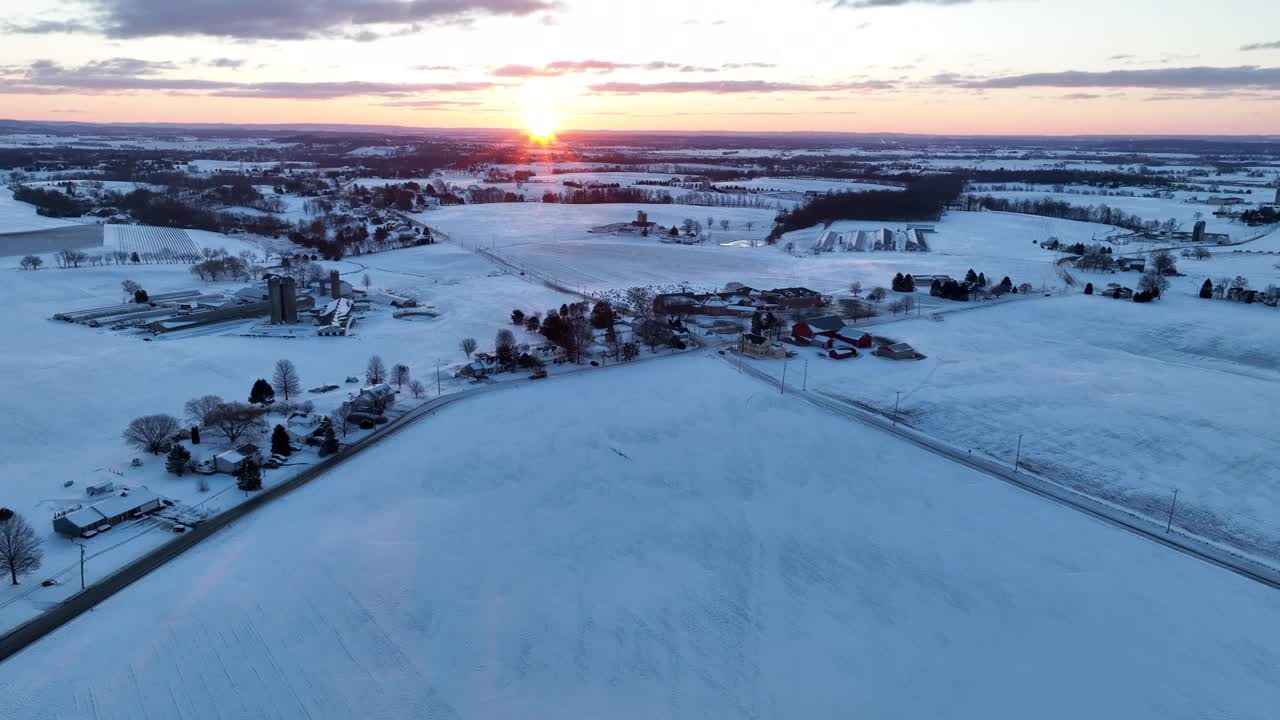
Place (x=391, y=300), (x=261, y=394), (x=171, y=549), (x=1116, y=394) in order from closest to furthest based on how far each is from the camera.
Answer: (x=171, y=549) < (x=261, y=394) < (x=1116, y=394) < (x=391, y=300)

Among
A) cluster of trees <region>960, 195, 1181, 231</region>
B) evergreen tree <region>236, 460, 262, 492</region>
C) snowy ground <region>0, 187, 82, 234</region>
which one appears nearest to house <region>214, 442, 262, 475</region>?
evergreen tree <region>236, 460, 262, 492</region>

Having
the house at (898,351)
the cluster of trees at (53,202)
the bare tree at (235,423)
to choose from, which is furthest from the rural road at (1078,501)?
the cluster of trees at (53,202)

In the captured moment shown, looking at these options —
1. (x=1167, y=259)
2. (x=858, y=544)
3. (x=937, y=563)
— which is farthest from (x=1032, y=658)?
(x=1167, y=259)

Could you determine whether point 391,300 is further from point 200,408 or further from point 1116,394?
point 1116,394

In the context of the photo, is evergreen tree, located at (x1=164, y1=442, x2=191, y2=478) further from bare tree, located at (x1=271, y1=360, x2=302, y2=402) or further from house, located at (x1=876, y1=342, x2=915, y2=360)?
house, located at (x1=876, y1=342, x2=915, y2=360)

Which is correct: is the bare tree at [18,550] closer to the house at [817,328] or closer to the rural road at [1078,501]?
the rural road at [1078,501]

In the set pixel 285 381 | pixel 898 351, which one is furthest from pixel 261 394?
pixel 898 351
